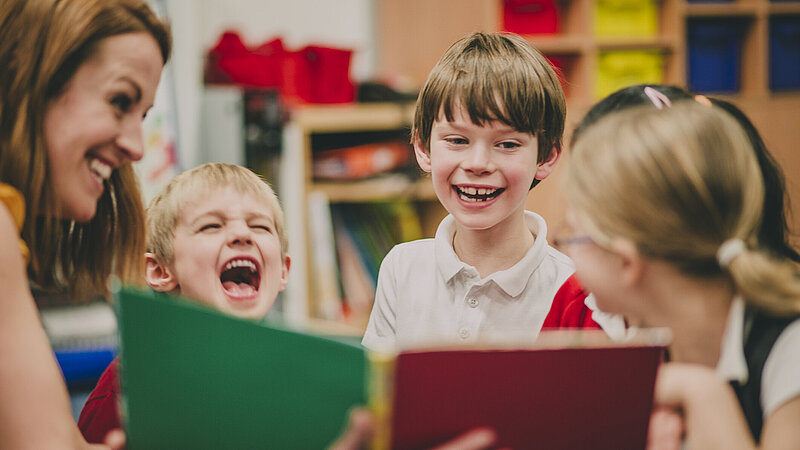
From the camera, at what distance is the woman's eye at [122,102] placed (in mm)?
879

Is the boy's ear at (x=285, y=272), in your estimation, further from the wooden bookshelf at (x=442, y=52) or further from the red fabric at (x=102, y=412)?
the wooden bookshelf at (x=442, y=52)

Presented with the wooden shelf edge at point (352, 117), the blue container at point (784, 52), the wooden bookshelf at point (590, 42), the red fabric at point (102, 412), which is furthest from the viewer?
the blue container at point (784, 52)

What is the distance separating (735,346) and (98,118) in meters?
0.72

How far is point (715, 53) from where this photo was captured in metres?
3.27

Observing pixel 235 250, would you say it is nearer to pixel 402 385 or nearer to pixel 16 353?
pixel 16 353

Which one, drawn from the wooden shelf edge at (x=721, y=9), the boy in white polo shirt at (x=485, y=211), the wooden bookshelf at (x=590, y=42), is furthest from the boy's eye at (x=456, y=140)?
the wooden shelf edge at (x=721, y=9)

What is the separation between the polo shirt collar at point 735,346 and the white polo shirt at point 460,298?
1.06ft

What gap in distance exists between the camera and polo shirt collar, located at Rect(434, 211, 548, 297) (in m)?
1.11

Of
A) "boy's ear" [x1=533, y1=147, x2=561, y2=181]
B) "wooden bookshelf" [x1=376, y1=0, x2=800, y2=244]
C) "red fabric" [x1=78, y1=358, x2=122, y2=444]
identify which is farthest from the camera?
"wooden bookshelf" [x1=376, y1=0, x2=800, y2=244]

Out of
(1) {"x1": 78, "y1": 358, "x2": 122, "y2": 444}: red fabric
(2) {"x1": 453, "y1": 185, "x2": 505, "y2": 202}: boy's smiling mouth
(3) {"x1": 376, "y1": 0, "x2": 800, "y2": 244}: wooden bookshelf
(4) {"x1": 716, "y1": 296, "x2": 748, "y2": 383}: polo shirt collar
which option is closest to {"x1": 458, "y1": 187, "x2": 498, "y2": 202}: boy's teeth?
(2) {"x1": 453, "y1": 185, "x2": 505, "y2": 202}: boy's smiling mouth

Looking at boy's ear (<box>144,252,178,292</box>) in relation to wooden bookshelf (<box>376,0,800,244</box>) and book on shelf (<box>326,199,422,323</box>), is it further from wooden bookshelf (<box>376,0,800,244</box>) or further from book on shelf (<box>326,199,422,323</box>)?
wooden bookshelf (<box>376,0,800,244</box>)

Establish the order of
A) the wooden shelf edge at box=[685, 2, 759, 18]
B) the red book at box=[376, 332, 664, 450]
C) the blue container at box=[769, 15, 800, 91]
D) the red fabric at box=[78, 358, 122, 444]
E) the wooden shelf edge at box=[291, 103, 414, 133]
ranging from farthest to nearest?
1. the blue container at box=[769, 15, 800, 91]
2. the wooden shelf edge at box=[685, 2, 759, 18]
3. the wooden shelf edge at box=[291, 103, 414, 133]
4. the red fabric at box=[78, 358, 122, 444]
5. the red book at box=[376, 332, 664, 450]

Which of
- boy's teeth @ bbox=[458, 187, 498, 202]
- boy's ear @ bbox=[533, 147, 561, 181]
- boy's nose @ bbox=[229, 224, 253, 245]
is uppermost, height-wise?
boy's ear @ bbox=[533, 147, 561, 181]

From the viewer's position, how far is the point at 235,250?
116cm
